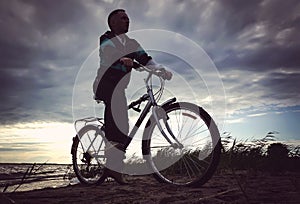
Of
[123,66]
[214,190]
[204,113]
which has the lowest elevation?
[214,190]

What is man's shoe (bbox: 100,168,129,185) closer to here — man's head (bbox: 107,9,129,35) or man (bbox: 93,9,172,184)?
man (bbox: 93,9,172,184)

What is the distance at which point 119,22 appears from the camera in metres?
5.28

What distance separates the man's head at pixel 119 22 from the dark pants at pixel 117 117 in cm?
91

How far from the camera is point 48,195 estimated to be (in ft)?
13.5

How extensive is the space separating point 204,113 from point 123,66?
1.39m

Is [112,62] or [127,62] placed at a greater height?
[112,62]

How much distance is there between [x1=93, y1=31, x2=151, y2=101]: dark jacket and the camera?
5.09 meters

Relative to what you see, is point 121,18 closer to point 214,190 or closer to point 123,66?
point 123,66

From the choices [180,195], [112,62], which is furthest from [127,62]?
[180,195]

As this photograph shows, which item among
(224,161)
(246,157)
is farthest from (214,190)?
(246,157)

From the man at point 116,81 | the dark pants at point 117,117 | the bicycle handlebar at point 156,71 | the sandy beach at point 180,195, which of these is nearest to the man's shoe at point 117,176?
the man at point 116,81

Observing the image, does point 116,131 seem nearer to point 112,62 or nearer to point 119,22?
point 112,62

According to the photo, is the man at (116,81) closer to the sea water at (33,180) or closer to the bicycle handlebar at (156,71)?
the bicycle handlebar at (156,71)

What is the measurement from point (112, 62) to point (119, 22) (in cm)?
66
